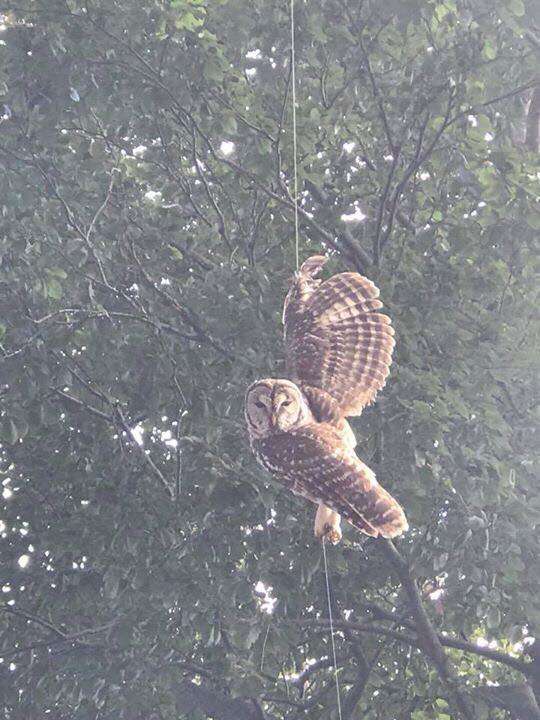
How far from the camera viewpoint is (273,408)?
3135 millimetres

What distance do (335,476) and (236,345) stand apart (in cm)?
375

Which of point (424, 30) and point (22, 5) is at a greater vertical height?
point (424, 30)

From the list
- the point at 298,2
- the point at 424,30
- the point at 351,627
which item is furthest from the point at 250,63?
the point at 351,627

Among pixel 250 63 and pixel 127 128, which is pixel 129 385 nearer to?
pixel 127 128

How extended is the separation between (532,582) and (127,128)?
448cm

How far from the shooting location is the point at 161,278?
8055 millimetres

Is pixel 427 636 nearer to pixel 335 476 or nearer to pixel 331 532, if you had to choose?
pixel 331 532

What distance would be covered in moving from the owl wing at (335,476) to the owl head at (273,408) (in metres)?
0.04

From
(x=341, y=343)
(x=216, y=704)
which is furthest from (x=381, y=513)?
(x=216, y=704)

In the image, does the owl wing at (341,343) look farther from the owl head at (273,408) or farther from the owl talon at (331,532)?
the owl talon at (331,532)

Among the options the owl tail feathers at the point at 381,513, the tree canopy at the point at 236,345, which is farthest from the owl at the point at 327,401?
the tree canopy at the point at 236,345

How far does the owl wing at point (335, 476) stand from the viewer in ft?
10.2

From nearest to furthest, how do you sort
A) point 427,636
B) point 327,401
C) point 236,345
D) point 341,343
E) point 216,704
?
point 327,401
point 341,343
point 236,345
point 427,636
point 216,704

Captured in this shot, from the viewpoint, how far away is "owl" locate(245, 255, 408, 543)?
3141 millimetres
